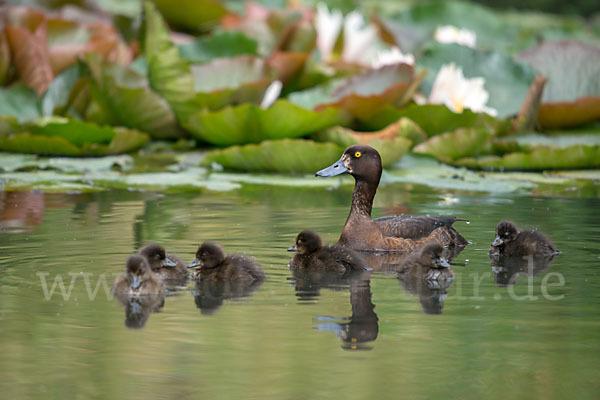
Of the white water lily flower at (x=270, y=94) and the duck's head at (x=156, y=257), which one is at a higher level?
the white water lily flower at (x=270, y=94)

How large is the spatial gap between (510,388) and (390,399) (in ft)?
1.40

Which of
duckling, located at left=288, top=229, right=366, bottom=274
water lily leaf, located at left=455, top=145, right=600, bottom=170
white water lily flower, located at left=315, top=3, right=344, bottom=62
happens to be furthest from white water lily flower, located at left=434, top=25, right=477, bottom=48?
duckling, located at left=288, top=229, right=366, bottom=274

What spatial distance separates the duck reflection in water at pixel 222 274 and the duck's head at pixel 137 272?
282mm

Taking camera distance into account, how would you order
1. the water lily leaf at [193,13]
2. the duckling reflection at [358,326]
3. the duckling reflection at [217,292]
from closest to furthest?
1. the duckling reflection at [358,326]
2. the duckling reflection at [217,292]
3. the water lily leaf at [193,13]

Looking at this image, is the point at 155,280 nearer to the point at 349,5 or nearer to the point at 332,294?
the point at 332,294

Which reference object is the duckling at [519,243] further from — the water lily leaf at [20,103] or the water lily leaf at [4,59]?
the water lily leaf at [4,59]

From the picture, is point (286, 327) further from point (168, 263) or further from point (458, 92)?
point (458, 92)

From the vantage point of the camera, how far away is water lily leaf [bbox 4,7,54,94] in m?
10.3

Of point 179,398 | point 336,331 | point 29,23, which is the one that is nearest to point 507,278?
point 336,331

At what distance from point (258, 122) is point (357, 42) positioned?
3.80 metres

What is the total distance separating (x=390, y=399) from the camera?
10.8 feet

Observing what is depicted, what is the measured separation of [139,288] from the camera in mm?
4777

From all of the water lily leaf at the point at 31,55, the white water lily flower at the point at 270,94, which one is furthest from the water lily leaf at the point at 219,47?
the water lily leaf at the point at 31,55

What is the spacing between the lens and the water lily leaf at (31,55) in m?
10.3
